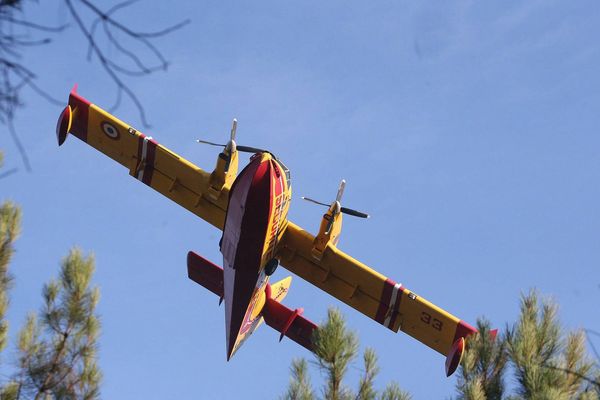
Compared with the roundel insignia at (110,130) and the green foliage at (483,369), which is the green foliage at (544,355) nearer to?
the green foliage at (483,369)

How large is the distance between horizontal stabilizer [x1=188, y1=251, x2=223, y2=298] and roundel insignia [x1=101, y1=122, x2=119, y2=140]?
383 centimetres

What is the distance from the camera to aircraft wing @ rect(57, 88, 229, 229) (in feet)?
70.8

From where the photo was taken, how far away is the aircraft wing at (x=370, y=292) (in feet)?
70.5

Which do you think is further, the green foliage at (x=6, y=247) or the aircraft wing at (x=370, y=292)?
the aircraft wing at (x=370, y=292)

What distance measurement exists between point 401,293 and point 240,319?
439cm

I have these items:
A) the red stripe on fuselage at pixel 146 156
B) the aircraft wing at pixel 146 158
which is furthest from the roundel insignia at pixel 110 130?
the red stripe on fuselage at pixel 146 156

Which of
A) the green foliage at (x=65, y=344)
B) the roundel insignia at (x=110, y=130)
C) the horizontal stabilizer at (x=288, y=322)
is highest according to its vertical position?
the roundel insignia at (x=110, y=130)

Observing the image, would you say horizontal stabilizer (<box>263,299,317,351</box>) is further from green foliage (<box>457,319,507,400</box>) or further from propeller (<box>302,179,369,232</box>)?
green foliage (<box>457,319,507,400</box>)

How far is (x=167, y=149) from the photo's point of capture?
2166 cm

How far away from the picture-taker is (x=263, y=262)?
1994 centimetres

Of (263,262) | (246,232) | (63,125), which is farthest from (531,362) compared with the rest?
(63,125)

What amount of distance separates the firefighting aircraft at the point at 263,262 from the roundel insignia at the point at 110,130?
1.1 inches

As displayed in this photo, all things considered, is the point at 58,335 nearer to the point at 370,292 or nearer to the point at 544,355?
the point at 544,355

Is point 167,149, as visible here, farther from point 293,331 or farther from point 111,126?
point 293,331
